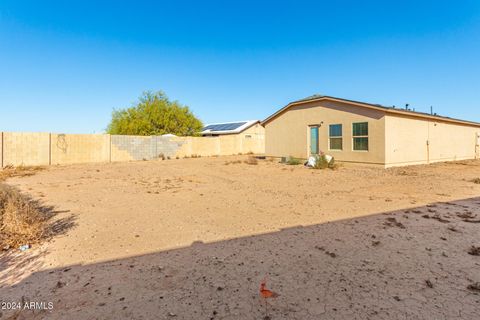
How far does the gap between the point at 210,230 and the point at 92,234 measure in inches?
76.5

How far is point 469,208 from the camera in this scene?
5668mm

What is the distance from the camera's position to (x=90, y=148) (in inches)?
711

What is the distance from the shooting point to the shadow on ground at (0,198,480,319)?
232 centimetres

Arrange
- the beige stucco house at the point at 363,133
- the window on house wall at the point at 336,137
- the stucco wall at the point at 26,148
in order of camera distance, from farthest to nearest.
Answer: the window on house wall at the point at 336,137
the stucco wall at the point at 26,148
the beige stucco house at the point at 363,133

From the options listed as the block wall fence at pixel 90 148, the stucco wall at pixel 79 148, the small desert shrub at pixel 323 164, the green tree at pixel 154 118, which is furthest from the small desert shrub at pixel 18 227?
the green tree at pixel 154 118

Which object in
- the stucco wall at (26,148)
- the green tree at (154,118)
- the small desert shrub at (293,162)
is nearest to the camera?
the stucco wall at (26,148)

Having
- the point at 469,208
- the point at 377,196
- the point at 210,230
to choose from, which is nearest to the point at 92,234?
the point at 210,230

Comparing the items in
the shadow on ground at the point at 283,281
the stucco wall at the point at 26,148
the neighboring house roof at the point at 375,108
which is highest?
the neighboring house roof at the point at 375,108

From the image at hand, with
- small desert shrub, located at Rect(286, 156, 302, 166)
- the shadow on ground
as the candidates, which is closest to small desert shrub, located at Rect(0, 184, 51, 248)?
the shadow on ground

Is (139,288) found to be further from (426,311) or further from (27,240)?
(426,311)

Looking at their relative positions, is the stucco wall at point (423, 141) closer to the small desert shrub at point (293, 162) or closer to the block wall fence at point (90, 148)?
the small desert shrub at point (293, 162)

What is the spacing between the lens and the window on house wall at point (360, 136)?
13.5 meters

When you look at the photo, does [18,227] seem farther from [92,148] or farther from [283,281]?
[92,148]

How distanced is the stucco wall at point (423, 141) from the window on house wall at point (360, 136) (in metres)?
1.09
